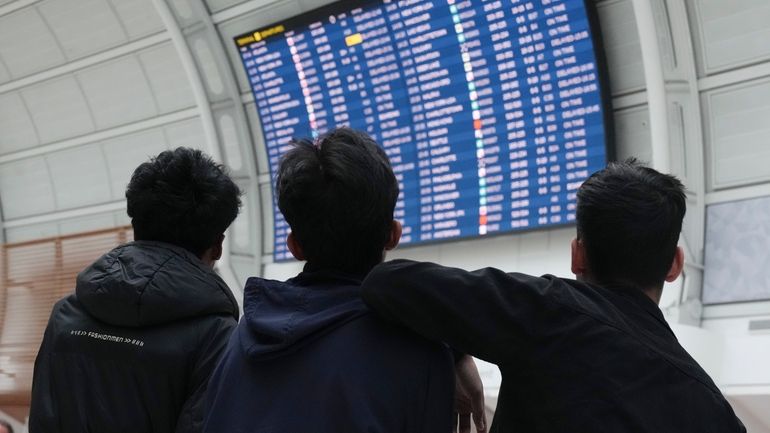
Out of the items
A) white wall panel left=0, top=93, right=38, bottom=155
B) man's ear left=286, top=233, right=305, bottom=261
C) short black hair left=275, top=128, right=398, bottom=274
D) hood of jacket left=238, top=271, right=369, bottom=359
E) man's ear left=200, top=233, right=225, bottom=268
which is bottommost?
hood of jacket left=238, top=271, right=369, bottom=359

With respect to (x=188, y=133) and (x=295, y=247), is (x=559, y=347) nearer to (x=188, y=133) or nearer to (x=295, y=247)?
(x=295, y=247)

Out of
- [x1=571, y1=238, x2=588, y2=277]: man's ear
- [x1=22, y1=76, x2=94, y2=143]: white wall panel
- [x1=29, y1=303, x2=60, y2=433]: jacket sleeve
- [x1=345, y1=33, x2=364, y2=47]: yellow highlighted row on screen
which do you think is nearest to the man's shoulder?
[x1=571, y1=238, x2=588, y2=277]: man's ear

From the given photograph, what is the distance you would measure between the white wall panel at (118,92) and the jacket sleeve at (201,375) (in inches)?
173

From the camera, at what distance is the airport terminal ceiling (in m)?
3.57

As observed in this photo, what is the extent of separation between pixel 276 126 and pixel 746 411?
3.03 meters

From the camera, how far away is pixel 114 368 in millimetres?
1842

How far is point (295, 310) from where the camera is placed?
142 cm

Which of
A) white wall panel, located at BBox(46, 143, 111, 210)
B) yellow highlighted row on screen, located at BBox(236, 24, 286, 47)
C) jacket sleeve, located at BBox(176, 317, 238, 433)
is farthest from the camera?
white wall panel, located at BBox(46, 143, 111, 210)

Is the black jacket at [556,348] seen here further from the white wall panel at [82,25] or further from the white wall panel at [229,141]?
the white wall panel at [82,25]

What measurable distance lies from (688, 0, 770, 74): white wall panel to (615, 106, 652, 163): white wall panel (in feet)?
1.23

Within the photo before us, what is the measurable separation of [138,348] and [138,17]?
14.4 feet

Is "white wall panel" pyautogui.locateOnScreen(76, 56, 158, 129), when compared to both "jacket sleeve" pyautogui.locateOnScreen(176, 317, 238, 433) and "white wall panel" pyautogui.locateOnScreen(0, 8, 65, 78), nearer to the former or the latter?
"white wall panel" pyautogui.locateOnScreen(0, 8, 65, 78)

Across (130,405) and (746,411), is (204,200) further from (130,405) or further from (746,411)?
(746,411)

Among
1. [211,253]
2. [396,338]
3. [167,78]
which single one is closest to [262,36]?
[167,78]
